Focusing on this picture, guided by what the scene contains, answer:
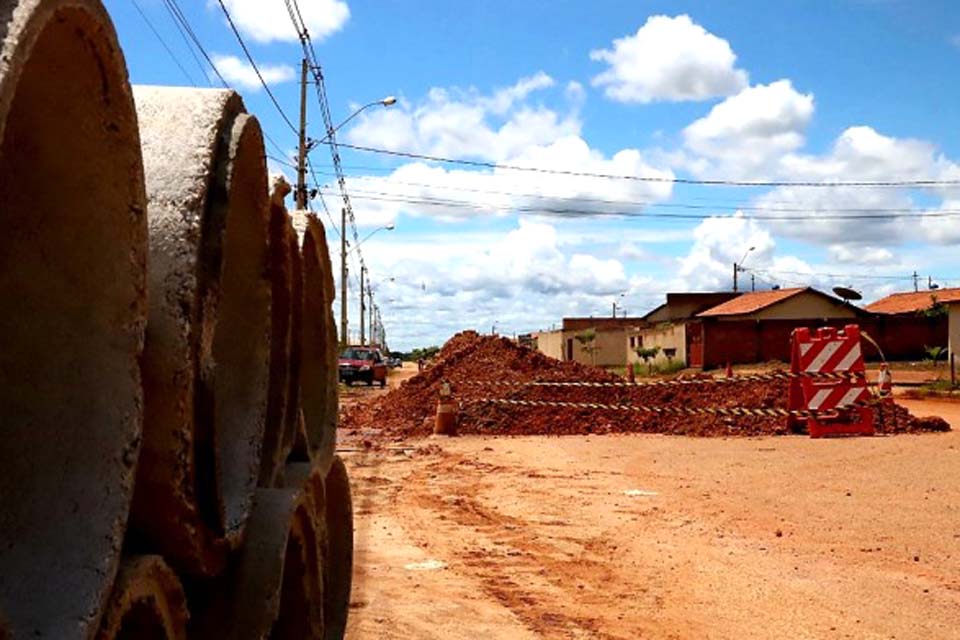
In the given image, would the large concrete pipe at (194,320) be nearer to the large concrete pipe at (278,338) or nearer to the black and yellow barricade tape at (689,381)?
the large concrete pipe at (278,338)

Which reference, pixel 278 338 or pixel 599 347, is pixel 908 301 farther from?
pixel 278 338

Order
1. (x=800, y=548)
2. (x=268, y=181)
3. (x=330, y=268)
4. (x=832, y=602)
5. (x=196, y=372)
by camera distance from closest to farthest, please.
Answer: (x=196, y=372) → (x=268, y=181) → (x=330, y=268) → (x=832, y=602) → (x=800, y=548)

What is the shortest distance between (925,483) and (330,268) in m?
7.97

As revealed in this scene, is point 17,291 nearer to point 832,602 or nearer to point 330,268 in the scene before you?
point 330,268

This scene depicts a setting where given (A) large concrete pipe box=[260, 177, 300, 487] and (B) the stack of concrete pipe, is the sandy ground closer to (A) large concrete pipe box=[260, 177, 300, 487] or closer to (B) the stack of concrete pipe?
(A) large concrete pipe box=[260, 177, 300, 487]

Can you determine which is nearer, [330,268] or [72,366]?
[72,366]

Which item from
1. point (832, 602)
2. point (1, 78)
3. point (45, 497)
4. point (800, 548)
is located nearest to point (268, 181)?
point (45, 497)

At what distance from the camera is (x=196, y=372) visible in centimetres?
237

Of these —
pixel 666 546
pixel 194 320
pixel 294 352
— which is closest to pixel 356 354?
pixel 666 546

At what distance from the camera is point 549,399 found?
2069cm

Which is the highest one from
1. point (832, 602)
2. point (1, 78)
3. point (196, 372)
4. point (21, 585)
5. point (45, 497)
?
point (1, 78)

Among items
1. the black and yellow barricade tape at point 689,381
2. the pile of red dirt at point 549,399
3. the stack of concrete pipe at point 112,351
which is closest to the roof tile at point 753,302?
the pile of red dirt at point 549,399

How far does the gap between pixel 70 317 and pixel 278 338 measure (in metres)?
1.60

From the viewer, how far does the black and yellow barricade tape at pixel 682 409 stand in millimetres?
15773
